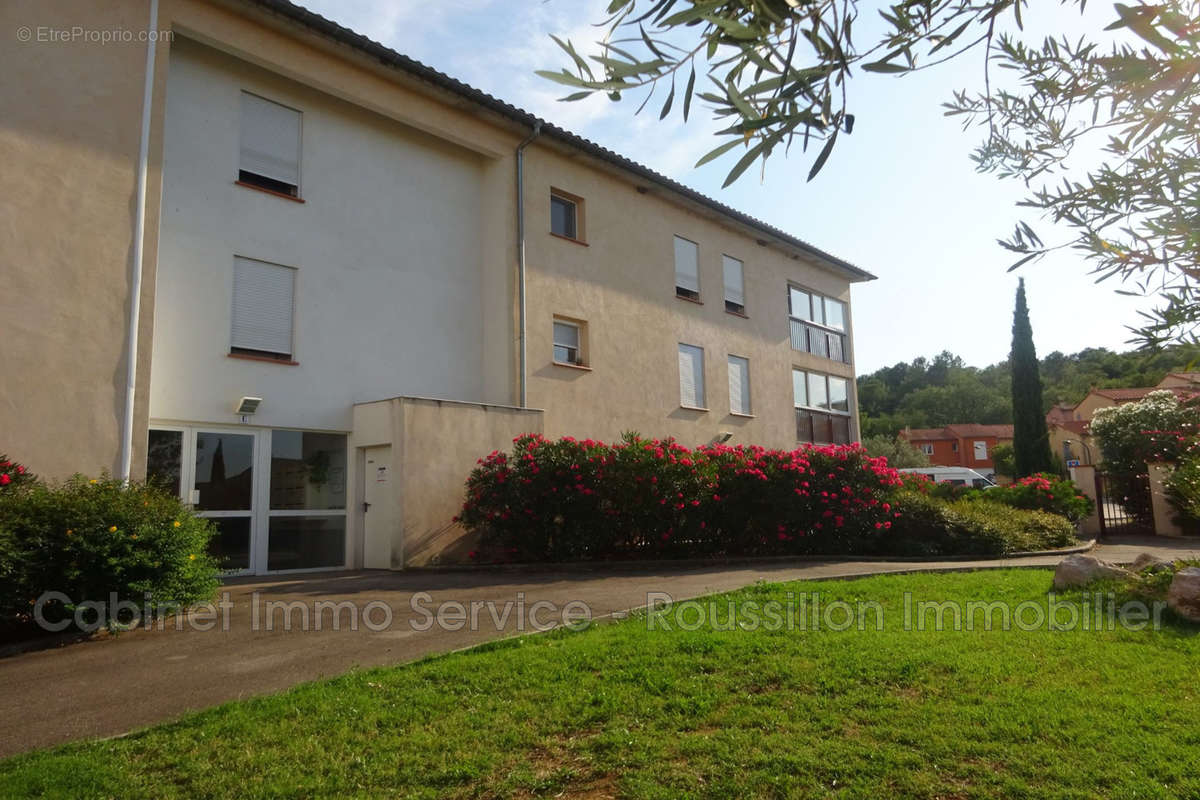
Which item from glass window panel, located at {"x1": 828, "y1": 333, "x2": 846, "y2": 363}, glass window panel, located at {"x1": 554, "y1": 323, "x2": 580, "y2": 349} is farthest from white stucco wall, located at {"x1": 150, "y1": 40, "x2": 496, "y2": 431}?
glass window panel, located at {"x1": 828, "y1": 333, "x2": 846, "y2": 363}

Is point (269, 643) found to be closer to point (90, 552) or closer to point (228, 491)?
point (90, 552)

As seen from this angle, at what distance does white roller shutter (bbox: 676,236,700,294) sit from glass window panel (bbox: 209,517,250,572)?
37.8ft

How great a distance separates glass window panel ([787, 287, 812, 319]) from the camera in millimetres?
23125

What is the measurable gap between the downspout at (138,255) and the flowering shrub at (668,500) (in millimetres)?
4651

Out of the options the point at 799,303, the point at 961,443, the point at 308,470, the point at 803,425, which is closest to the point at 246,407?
the point at 308,470

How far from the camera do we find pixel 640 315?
1792 cm

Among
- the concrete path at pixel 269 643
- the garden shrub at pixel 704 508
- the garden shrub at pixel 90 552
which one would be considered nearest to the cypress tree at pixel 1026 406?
the garden shrub at pixel 704 508

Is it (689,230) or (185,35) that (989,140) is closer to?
(185,35)

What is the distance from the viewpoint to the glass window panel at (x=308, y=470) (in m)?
12.1

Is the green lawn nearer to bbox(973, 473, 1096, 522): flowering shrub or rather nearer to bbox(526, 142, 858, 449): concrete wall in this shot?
bbox(526, 142, 858, 449): concrete wall

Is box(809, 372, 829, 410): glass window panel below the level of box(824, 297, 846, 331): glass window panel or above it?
below

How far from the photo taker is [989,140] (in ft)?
10.3

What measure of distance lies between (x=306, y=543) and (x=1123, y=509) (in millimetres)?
19607

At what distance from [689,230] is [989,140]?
1706 cm
